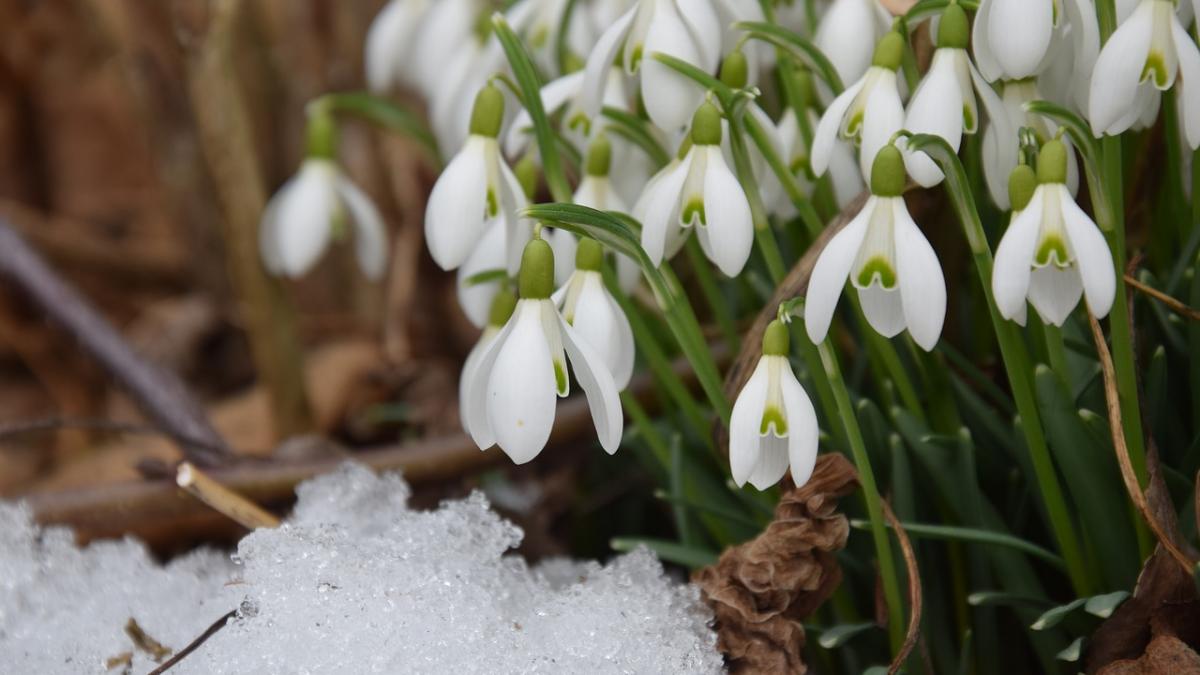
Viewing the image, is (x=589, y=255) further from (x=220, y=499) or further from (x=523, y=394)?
(x=220, y=499)

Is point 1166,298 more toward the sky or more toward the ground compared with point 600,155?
more toward the ground

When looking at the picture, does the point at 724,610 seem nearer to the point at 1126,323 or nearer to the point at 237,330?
the point at 1126,323

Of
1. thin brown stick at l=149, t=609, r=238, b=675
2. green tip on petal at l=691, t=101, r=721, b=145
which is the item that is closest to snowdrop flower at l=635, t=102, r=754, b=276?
green tip on petal at l=691, t=101, r=721, b=145

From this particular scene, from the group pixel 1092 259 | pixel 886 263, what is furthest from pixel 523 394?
pixel 1092 259

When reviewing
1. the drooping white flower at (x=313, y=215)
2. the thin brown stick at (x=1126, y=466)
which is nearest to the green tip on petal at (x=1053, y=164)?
the thin brown stick at (x=1126, y=466)

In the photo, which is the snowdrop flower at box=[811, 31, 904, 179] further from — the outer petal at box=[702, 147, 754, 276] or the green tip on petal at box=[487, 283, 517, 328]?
the green tip on petal at box=[487, 283, 517, 328]

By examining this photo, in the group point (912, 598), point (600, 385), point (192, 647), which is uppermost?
point (600, 385)
